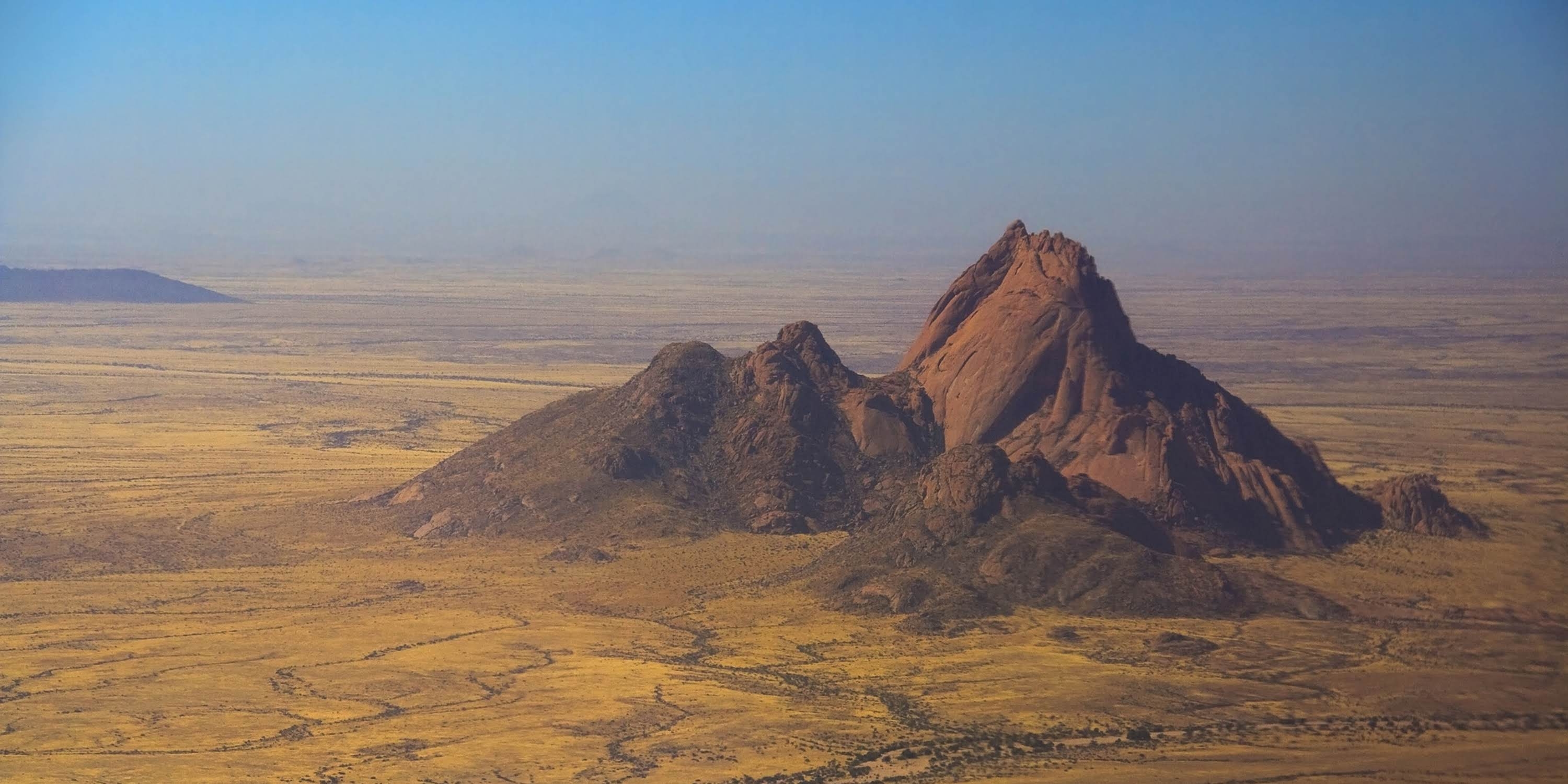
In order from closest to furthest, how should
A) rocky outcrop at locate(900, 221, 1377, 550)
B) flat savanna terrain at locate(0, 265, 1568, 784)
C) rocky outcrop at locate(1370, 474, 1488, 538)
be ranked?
flat savanna terrain at locate(0, 265, 1568, 784) < rocky outcrop at locate(900, 221, 1377, 550) < rocky outcrop at locate(1370, 474, 1488, 538)

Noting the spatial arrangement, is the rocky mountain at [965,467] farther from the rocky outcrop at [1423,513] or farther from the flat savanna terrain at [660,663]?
the flat savanna terrain at [660,663]

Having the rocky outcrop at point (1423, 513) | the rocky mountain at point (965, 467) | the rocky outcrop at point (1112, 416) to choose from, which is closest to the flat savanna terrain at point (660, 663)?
the rocky outcrop at point (1423, 513)

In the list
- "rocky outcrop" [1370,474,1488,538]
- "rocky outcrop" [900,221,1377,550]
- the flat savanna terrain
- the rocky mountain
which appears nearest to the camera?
the flat savanna terrain

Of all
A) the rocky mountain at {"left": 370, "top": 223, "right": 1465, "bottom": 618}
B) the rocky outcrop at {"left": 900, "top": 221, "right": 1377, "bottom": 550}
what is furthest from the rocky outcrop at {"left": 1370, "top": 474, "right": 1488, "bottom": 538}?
the rocky outcrop at {"left": 900, "top": 221, "right": 1377, "bottom": 550}

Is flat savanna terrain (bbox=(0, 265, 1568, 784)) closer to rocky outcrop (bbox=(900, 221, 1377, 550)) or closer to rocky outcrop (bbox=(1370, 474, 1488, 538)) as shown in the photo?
rocky outcrop (bbox=(1370, 474, 1488, 538))

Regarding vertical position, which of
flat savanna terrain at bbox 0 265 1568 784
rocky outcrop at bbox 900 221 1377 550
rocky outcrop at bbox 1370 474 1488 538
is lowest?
flat savanna terrain at bbox 0 265 1568 784

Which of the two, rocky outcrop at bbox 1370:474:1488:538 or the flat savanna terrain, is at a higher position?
rocky outcrop at bbox 1370:474:1488:538
